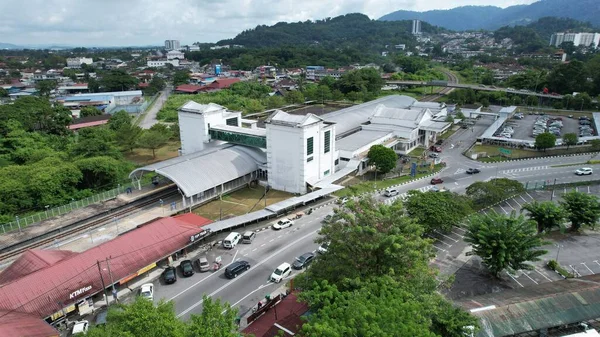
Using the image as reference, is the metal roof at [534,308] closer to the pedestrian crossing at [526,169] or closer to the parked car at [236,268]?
the parked car at [236,268]

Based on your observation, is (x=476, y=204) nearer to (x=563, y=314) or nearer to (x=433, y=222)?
(x=433, y=222)

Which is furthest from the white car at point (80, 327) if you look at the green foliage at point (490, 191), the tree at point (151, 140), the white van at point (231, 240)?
the tree at point (151, 140)

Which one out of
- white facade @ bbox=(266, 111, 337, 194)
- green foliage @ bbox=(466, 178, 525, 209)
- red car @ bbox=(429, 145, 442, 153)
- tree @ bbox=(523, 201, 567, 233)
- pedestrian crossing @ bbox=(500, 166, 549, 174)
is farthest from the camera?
red car @ bbox=(429, 145, 442, 153)

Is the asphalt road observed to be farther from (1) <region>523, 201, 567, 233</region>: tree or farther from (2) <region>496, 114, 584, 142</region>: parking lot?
(2) <region>496, 114, 584, 142</region>: parking lot

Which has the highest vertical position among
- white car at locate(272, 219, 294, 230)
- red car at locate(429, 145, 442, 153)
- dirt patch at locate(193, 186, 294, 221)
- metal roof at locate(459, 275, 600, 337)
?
metal roof at locate(459, 275, 600, 337)

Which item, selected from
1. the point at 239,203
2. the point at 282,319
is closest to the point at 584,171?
the point at 239,203

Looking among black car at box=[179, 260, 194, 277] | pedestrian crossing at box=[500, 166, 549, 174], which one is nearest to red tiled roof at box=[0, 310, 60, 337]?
black car at box=[179, 260, 194, 277]
